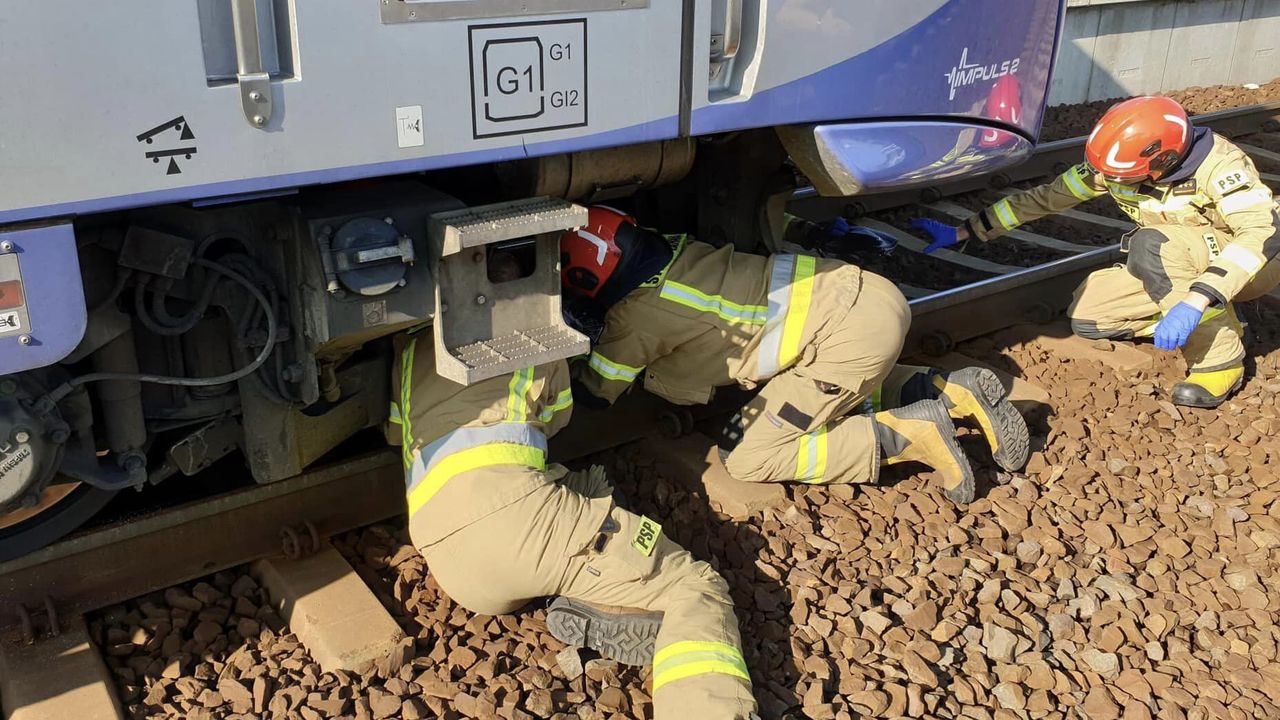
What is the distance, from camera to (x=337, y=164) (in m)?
2.78

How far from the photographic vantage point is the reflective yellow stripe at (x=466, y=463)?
350 cm

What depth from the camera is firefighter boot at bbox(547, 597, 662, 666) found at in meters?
3.44

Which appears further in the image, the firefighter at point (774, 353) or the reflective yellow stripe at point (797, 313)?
the reflective yellow stripe at point (797, 313)

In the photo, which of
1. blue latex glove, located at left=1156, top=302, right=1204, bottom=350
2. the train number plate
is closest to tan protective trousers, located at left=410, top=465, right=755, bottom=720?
the train number plate

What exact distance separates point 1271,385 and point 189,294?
474 centimetres

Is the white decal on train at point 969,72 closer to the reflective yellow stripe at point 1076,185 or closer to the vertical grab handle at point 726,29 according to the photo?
the vertical grab handle at point 726,29

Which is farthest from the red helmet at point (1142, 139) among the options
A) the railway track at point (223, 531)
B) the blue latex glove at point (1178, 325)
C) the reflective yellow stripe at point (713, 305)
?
the reflective yellow stripe at point (713, 305)

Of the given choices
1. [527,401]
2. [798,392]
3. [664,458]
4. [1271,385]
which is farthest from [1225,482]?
[527,401]

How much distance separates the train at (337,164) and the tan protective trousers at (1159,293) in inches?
63.0

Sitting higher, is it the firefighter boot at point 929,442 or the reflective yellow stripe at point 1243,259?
the reflective yellow stripe at point 1243,259

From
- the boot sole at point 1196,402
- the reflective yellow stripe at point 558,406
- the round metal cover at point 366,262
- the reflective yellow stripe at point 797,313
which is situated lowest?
the boot sole at point 1196,402

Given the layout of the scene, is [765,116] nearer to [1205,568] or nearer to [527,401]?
[527,401]

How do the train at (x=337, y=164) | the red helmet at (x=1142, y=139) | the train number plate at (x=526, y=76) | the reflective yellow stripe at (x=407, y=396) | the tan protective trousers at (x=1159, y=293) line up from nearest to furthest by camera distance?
the train at (x=337, y=164)
the train number plate at (x=526, y=76)
the reflective yellow stripe at (x=407, y=396)
the red helmet at (x=1142, y=139)
the tan protective trousers at (x=1159, y=293)

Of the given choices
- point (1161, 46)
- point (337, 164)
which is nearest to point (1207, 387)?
point (337, 164)
